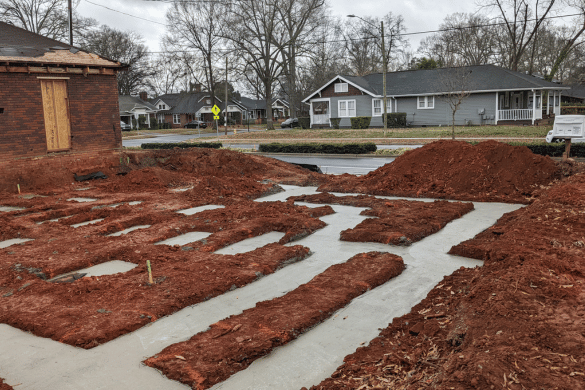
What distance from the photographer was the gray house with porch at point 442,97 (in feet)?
130

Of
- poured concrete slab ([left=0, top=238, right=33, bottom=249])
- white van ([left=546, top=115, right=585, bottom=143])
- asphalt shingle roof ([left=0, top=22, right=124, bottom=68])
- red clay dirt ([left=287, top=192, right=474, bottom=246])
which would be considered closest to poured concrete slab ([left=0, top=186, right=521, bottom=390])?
red clay dirt ([left=287, top=192, right=474, bottom=246])

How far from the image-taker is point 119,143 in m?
19.7

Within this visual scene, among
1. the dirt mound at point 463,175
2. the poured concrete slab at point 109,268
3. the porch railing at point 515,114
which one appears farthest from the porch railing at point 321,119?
the poured concrete slab at point 109,268

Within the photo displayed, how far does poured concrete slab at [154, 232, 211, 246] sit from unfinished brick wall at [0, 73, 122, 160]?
9.88 m

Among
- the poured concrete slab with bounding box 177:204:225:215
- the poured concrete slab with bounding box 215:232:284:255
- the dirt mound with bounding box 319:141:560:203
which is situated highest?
the dirt mound with bounding box 319:141:560:203

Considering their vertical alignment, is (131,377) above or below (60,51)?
below

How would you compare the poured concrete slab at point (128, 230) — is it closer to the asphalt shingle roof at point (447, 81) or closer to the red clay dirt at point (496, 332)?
the red clay dirt at point (496, 332)

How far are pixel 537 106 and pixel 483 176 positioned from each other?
31647 millimetres

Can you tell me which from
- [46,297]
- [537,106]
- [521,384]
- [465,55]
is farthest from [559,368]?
[465,55]

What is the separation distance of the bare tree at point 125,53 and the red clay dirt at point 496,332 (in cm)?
6892

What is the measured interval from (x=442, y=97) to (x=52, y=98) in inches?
1337

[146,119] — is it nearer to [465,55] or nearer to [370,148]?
[465,55]

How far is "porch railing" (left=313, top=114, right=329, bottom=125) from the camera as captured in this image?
49656 mm

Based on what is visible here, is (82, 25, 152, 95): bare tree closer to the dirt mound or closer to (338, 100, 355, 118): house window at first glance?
(338, 100, 355, 118): house window
